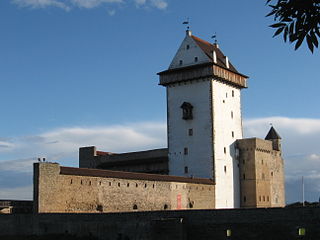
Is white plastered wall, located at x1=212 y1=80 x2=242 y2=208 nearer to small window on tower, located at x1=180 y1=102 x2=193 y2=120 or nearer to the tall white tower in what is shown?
the tall white tower

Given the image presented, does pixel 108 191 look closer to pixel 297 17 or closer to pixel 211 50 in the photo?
pixel 211 50

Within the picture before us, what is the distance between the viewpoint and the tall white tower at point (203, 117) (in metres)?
48.6

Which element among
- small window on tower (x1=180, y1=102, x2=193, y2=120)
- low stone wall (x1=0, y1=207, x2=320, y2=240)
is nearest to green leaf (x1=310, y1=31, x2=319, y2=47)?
low stone wall (x1=0, y1=207, x2=320, y2=240)

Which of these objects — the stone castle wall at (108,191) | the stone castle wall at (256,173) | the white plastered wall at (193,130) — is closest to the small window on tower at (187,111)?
the white plastered wall at (193,130)

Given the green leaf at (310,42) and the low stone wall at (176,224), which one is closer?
the green leaf at (310,42)

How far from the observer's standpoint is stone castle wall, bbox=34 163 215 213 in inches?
1341

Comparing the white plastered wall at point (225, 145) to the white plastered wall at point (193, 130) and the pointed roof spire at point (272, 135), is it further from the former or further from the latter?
the pointed roof spire at point (272, 135)

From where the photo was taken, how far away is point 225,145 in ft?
163

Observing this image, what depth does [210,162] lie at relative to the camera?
48.1 metres

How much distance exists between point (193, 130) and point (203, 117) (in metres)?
1.61

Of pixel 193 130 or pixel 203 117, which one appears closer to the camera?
pixel 203 117

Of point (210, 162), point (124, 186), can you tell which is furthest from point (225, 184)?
point (124, 186)

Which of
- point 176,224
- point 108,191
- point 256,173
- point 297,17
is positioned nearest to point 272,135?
point 256,173

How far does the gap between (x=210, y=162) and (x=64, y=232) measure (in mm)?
19008
